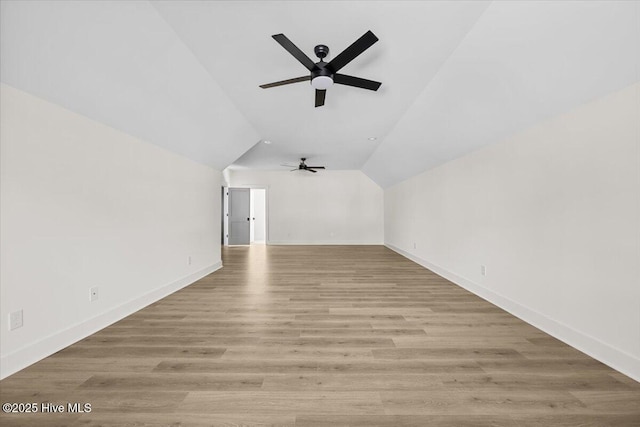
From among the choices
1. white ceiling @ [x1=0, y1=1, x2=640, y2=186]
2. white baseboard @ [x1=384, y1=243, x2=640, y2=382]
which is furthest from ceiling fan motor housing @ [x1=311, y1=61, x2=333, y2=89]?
white baseboard @ [x1=384, y1=243, x2=640, y2=382]

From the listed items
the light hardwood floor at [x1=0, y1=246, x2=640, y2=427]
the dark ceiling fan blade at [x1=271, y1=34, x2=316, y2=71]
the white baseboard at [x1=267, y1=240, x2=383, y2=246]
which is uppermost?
the dark ceiling fan blade at [x1=271, y1=34, x2=316, y2=71]

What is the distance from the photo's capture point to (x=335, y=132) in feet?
16.2

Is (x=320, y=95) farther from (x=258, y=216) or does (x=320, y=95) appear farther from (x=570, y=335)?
(x=258, y=216)

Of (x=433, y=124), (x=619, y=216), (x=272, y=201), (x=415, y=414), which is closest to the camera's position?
(x=415, y=414)

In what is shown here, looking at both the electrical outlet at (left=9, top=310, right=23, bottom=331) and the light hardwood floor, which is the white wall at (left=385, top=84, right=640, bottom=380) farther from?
the electrical outlet at (left=9, top=310, right=23, bottom=331)

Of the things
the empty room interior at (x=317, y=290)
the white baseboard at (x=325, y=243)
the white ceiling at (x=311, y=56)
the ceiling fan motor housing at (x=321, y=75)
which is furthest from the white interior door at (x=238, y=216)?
the ceiling fan motor housing at (x=321, y=75)

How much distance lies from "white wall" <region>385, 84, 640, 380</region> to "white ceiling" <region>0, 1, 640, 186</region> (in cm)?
25

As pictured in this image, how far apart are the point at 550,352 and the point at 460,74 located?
101 inches

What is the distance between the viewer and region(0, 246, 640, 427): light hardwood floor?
1430mm

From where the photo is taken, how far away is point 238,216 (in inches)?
364

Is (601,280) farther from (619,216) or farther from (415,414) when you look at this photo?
(415,414)

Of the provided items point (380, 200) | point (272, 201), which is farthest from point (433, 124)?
point (272, 201)

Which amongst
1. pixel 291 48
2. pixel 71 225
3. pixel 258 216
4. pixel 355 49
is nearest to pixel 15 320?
pixel 71 225

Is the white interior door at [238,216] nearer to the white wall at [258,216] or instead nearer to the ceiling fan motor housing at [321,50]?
the white wall at [258,216]
